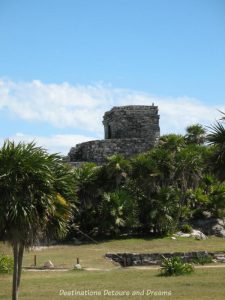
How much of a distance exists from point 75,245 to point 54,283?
14.6 meters

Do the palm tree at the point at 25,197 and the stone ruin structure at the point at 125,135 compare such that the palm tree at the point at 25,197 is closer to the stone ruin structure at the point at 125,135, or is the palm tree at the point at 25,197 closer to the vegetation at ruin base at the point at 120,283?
the vegetation at ruin base at the point at 120,283

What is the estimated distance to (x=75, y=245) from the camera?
29.7 meters

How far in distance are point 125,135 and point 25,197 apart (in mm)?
30517

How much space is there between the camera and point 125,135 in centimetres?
4103

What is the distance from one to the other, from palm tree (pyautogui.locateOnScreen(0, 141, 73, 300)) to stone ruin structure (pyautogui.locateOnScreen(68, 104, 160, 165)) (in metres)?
27.3

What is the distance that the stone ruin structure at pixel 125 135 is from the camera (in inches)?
1521

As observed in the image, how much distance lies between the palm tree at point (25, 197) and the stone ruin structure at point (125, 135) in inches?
1076

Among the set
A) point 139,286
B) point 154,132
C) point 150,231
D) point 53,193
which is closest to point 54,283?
point 139,286

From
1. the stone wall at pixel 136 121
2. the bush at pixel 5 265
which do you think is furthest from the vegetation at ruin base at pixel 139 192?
the bush at pixel 5 265

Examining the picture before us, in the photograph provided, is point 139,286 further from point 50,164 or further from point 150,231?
point 150,231

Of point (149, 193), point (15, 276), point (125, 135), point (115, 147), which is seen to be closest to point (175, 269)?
point (15, 276)

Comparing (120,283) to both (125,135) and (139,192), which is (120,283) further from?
(125,135)

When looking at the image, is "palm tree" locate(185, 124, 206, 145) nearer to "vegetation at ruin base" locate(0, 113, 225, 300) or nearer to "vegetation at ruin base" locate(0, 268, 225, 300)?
"vegetation at ruin base" locate(0, 113, 225, 300)

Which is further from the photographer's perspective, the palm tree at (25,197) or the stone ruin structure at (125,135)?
the stone ruin structure at (125,135)
